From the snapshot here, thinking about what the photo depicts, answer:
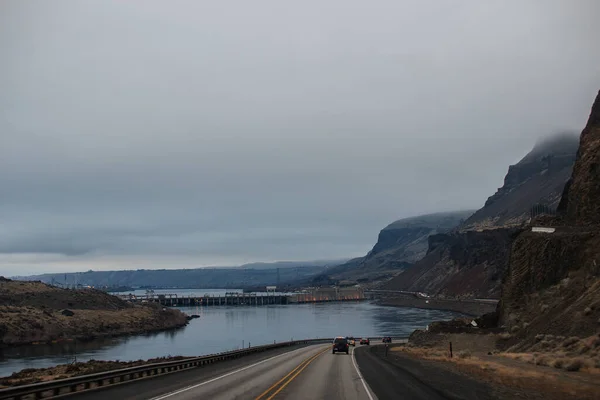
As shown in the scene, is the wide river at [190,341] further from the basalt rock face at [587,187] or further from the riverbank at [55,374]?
the basalt rock face at [587,187]

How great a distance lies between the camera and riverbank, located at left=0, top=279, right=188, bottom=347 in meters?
96.8

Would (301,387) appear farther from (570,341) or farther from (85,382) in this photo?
(570,341)

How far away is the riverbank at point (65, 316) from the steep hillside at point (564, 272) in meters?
82.3

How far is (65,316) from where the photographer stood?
368 ft

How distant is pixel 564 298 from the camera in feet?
132

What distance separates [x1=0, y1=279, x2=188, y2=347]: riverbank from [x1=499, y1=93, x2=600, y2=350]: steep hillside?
3242 inches

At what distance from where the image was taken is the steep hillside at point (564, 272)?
114ft

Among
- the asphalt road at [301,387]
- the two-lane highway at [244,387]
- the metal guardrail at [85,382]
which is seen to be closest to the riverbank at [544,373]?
the asphalt road at [301,387]

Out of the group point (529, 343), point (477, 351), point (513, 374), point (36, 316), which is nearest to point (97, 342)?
point (36, 316)

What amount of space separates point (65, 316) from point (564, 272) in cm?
10091

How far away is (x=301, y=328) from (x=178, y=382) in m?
118

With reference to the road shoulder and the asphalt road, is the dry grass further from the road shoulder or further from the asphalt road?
the asphalt road

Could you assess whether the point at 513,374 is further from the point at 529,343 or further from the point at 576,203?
the point at 576,203

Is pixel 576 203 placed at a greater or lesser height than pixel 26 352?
greater
